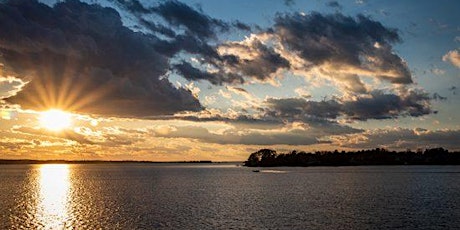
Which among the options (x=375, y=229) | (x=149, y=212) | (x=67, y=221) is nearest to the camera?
(x=375, y=229)

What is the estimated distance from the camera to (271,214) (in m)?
75.6

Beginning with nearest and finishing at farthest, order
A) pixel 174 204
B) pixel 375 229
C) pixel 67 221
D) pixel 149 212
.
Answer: pixel 375 229 → pixel 67 221 → pixel 149 212 → pixel 174 204

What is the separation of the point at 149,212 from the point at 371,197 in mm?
54480

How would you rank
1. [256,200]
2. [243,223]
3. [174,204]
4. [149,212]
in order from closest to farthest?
[243,223] < [149,212] < [174,204] < [256,200]

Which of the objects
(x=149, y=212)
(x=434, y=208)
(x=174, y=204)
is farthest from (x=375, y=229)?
(x=174, y=204)

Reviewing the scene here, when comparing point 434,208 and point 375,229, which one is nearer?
point 375,229

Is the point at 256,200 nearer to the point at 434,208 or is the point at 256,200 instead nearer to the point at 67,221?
the point at 434,208

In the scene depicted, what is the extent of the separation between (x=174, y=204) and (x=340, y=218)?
1487 inches

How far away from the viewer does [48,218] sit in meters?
75.9

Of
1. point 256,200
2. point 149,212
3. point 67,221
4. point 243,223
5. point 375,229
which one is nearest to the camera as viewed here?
point 375,229

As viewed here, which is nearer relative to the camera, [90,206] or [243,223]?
[243,223]

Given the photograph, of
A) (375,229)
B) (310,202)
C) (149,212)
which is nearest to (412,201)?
(310,202)

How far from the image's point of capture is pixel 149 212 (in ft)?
265

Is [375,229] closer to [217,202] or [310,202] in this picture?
[310,202]
